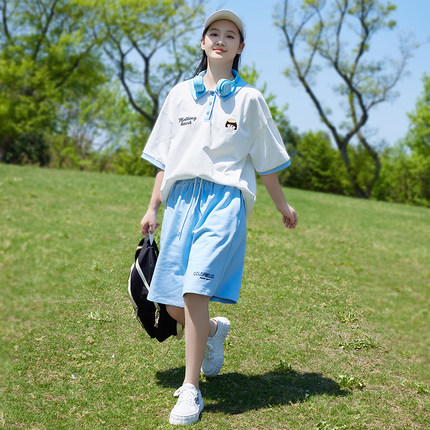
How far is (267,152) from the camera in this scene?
3494 mm

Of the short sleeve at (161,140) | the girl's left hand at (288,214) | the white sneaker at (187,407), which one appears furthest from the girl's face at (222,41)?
the white sneaker at (187,407)

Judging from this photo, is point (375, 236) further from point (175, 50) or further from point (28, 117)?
point (175, 50)

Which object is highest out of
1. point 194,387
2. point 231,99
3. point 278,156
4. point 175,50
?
point 175,50

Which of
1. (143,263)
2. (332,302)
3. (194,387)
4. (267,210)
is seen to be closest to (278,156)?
(143,263)

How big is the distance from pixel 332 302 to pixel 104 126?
135 ft

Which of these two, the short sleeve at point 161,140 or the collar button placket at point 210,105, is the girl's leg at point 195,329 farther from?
the collar button placket at point 210,105

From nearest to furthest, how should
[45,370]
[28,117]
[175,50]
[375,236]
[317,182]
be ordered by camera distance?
[45,370] < [375,236] < [28,117] < [175,50] < [317,182]

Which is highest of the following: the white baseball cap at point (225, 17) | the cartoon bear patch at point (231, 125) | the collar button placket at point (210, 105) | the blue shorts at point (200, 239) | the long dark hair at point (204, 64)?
the white baseball cap at point (225, 17)

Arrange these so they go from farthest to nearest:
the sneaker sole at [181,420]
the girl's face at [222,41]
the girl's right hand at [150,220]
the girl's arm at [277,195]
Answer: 1. the girl's right hand at [150,220]
2. the girl's arm at [277,195]
3. the girl's face at [222,41]
4. the sneaker sole at [181,420]

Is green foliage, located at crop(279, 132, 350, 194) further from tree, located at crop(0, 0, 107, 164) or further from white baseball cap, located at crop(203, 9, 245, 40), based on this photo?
white baseball cap, located at crop(203, 9, 245, 40)

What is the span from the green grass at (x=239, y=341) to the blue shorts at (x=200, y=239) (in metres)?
0.82

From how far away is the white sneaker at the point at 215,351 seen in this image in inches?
149

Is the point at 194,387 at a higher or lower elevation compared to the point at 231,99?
lower

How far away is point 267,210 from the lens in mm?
12648
